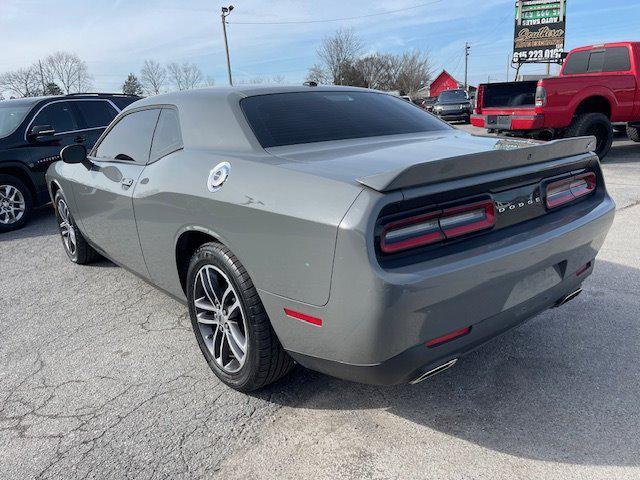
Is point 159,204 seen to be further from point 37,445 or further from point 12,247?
point 12,247

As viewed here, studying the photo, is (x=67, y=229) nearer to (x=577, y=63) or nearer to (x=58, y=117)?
(x=58, y=117)

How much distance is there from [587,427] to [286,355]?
1.38 metres

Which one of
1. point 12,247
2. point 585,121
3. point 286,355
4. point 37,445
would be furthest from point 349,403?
point 585,121

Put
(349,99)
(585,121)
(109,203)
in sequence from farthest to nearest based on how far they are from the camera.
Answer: (585,121) < (109,203) < (349,99)

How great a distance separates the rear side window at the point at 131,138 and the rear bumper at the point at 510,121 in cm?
750

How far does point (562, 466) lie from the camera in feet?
6.54

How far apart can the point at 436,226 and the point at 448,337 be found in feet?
1.45

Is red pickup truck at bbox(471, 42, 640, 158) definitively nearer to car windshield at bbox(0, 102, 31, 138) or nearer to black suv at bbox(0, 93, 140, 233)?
black suv at bbox(0, 93, 140, 233)

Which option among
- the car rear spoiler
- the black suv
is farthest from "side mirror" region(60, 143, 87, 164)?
the black suv

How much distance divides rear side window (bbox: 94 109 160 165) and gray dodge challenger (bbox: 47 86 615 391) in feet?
0.18

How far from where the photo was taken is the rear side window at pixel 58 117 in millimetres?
7242

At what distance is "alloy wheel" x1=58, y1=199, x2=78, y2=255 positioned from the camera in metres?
4.79

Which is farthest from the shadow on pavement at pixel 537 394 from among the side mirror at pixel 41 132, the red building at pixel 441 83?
the red building at pixel 441 83

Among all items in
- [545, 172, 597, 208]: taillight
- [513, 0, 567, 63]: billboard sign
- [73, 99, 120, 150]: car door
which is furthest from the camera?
[513, 0, 567, 63]: billboard sign
